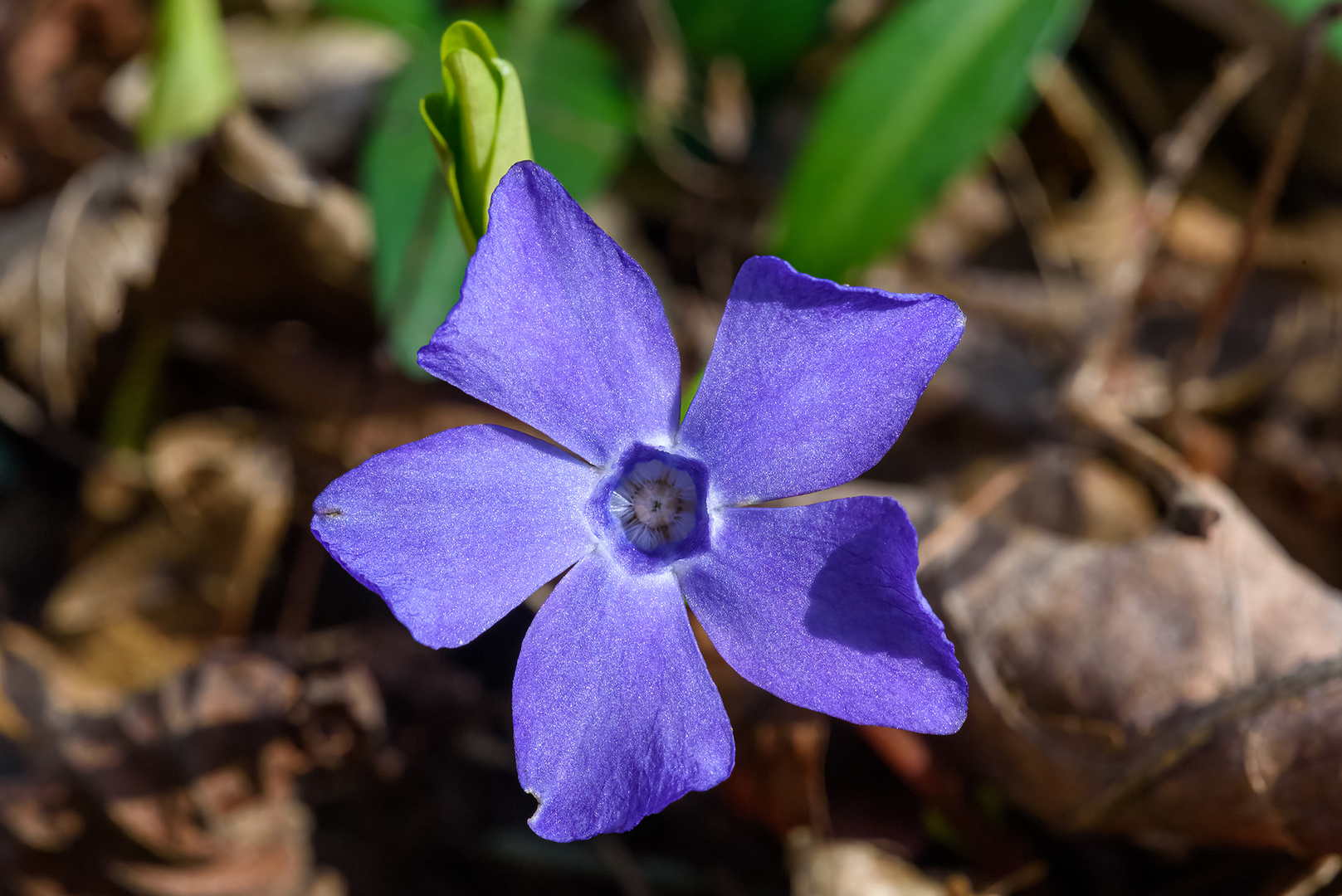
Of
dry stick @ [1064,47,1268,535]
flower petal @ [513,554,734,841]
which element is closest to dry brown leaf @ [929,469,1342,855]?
dry stick @ [1064,47,1268,535]

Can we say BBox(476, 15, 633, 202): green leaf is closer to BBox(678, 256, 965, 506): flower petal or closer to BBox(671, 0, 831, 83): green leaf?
BBox(671, 0, 831, 83): green leaf

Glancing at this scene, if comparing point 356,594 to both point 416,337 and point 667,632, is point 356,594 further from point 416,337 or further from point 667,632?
point 667,632

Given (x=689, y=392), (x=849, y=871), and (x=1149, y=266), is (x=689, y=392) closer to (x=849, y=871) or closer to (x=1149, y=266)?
(x=849, y=871)

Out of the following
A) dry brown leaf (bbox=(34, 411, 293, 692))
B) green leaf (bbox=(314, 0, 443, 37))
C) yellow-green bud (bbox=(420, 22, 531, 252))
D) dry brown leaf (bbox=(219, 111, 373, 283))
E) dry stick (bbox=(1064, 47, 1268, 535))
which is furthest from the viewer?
green leaf (bbox=(314, 0, 443, 37))

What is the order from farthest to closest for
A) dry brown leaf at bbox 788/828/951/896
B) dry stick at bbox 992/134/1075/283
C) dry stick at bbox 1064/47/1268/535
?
dry stick at bbox 992/134/1075/283 → dry stick at bbox 1064/47/1268/535 → dry brown leaf at bbox 788/828/951/896

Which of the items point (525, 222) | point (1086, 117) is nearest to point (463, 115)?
point (525, 222)

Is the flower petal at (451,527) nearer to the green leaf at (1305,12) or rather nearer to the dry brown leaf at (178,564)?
the dry brown leaf at (178,564)

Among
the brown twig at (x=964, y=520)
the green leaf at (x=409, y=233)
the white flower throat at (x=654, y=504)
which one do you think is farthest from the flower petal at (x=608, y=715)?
the green leaf at (x=409, y=233)
